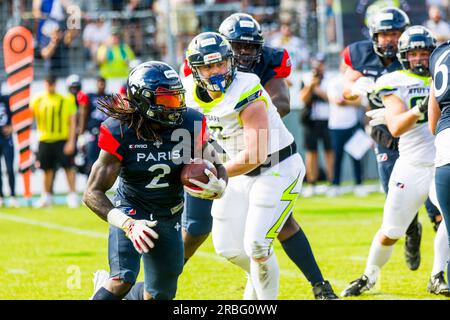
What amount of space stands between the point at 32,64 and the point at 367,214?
621 centimetres

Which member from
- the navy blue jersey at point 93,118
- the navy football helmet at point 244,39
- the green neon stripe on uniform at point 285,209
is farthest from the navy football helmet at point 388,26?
the navy blue jersey at point 93,118

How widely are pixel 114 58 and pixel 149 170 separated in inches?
426

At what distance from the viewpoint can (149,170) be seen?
4.57m

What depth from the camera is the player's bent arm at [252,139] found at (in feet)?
16.9

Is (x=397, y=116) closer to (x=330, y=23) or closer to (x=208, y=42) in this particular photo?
(x=208, y=42)

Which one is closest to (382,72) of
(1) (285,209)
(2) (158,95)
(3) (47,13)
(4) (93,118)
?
(1) (285,209)

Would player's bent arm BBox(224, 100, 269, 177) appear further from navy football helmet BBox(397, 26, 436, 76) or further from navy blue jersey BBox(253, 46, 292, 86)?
navy football helmet BBox(397, 26, 436, 76)

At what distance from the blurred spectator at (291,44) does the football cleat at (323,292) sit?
9.20 m

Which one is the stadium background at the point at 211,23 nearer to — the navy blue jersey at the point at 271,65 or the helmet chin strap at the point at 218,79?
the navy blue jersey at the point at 271,65

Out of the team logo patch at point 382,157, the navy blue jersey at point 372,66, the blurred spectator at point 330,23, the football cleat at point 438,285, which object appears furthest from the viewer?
the blurred spectator at point 330,23

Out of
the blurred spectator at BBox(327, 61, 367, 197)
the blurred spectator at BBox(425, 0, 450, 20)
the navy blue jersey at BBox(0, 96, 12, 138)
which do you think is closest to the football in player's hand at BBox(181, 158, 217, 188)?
the blurred spectator at BBox(327, 61, 367, 197)

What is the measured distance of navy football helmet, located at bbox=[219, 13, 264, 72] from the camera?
5.70 meters
